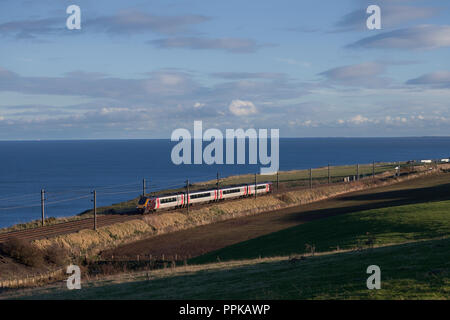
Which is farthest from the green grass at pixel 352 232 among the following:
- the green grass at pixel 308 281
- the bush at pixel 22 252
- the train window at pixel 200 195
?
the train window at pixel 200 195

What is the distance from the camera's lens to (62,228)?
44031 millimetres

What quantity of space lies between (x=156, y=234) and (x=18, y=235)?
12805mm

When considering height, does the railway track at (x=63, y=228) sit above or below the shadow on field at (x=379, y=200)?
below

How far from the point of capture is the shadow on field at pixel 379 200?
56.1m

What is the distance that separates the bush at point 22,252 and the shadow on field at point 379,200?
95.2ft

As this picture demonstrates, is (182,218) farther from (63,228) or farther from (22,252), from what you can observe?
(22,252)

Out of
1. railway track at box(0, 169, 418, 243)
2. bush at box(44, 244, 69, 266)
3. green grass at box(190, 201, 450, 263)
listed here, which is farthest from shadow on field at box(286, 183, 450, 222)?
bush at box(44, 244, 69, 266)

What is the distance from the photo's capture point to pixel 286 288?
15.5m

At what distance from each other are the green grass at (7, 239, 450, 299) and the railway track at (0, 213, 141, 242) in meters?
20.5

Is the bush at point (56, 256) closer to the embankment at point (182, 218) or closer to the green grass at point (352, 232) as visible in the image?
the embankment at point (182, 218)

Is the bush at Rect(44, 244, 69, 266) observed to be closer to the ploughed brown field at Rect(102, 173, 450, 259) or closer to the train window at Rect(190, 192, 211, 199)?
the ploughed brown field at Rect(102, 173, 450, 259)

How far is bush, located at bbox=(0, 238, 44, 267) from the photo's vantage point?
108ft
